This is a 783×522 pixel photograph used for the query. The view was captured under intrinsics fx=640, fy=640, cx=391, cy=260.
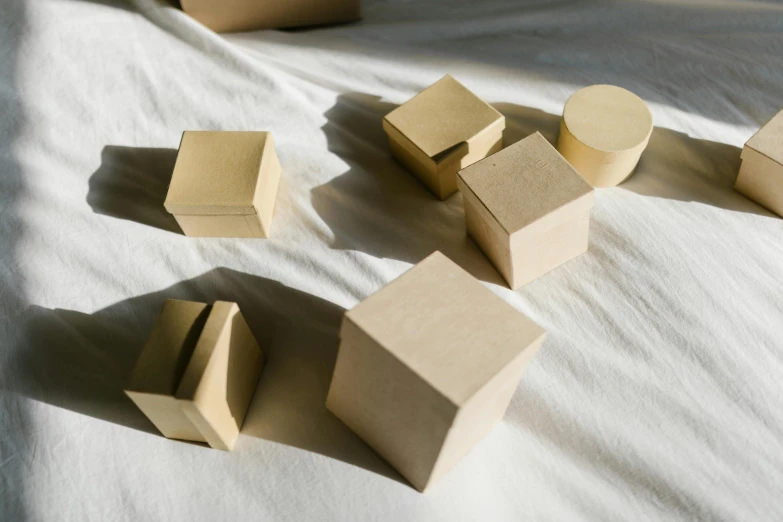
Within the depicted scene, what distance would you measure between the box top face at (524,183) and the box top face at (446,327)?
0.12 m

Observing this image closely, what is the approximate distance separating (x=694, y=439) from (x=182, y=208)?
0.67m

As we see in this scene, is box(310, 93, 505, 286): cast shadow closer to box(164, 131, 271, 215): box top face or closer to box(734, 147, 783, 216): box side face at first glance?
box(164, 131, 271, 215): box top face

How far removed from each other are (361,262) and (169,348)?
10.5 inches

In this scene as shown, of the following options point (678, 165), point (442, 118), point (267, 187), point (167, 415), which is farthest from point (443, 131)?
point (167, 415)

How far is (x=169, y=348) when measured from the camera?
655mm

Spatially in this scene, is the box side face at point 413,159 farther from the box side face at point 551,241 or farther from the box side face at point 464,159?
the box side face at point 551,241

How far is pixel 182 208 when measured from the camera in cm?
78

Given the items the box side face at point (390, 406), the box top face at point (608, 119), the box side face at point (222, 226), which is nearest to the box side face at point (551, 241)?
A: the box top face at point (608, 119)

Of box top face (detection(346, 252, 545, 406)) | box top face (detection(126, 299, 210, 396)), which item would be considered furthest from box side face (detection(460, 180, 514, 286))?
box top face (detection(126, 299, 210, 396))

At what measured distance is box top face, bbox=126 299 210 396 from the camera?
63 cm

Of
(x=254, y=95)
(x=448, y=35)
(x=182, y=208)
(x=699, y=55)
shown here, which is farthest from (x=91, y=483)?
(x=699, y=55)

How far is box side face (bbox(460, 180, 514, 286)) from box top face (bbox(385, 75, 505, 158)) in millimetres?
87

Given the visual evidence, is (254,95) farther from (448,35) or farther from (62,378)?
(62,378)

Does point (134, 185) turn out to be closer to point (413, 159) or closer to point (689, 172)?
point (413, 159)
